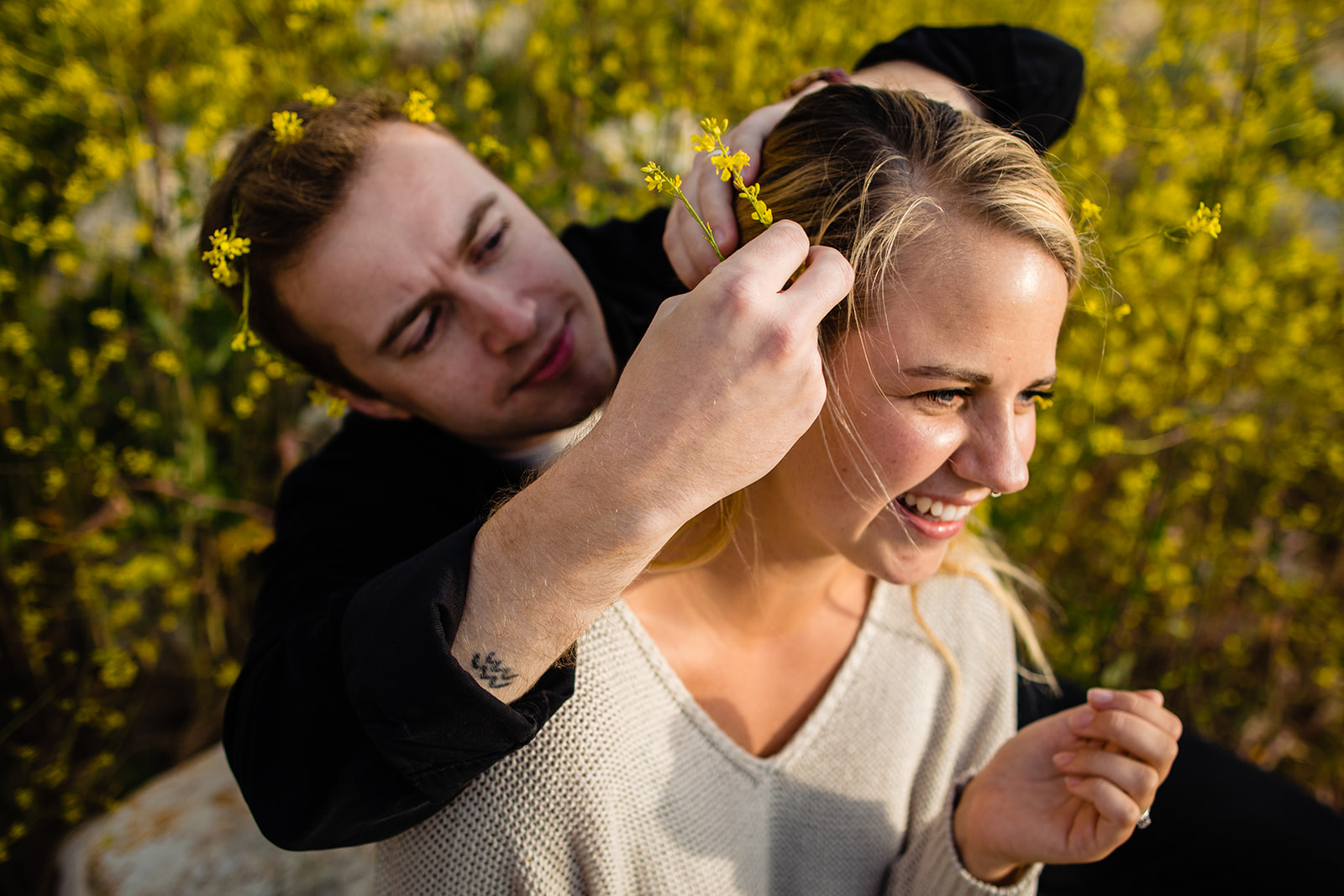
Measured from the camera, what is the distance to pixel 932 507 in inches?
47.7

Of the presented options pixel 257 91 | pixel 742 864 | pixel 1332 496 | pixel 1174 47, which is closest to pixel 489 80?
pixel 257 91

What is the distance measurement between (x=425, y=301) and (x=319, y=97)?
0.47 m

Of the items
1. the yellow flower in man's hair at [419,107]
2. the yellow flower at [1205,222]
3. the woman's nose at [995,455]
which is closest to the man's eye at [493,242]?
the yellow flower in man's hair at [419,107]

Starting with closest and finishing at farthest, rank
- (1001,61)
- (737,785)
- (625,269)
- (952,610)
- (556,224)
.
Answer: (737,785) < (952,610) < (1001,61) < (625,269) < (556,224)

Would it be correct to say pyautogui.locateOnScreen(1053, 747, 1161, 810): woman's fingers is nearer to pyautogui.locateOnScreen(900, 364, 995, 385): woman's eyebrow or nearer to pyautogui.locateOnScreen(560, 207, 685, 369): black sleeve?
pyautogui.locateOnScreen(900, 364, 995, 385): woman's eyebrow

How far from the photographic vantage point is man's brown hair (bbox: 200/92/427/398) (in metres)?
1.44

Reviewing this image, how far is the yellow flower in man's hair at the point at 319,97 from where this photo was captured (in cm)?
150

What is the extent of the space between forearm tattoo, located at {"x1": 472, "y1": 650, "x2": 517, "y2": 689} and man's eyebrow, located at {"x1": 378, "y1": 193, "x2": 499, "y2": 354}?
0.80 metres

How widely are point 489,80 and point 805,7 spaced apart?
137 cm

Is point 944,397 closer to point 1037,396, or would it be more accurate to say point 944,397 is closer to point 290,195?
point 1037,396

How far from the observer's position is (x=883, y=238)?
1.04m

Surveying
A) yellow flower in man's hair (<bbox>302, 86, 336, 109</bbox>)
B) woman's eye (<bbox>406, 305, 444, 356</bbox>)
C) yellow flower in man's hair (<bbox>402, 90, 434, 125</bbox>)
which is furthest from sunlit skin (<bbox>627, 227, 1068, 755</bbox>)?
yellow flower in man's hair (<bbox>302, 86, 336, 109</bbox>)

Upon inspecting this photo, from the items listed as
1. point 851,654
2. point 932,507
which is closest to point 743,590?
point 851,654

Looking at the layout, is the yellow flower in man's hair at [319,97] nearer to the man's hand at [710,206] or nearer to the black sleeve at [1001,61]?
the man's hand at [710,206]
